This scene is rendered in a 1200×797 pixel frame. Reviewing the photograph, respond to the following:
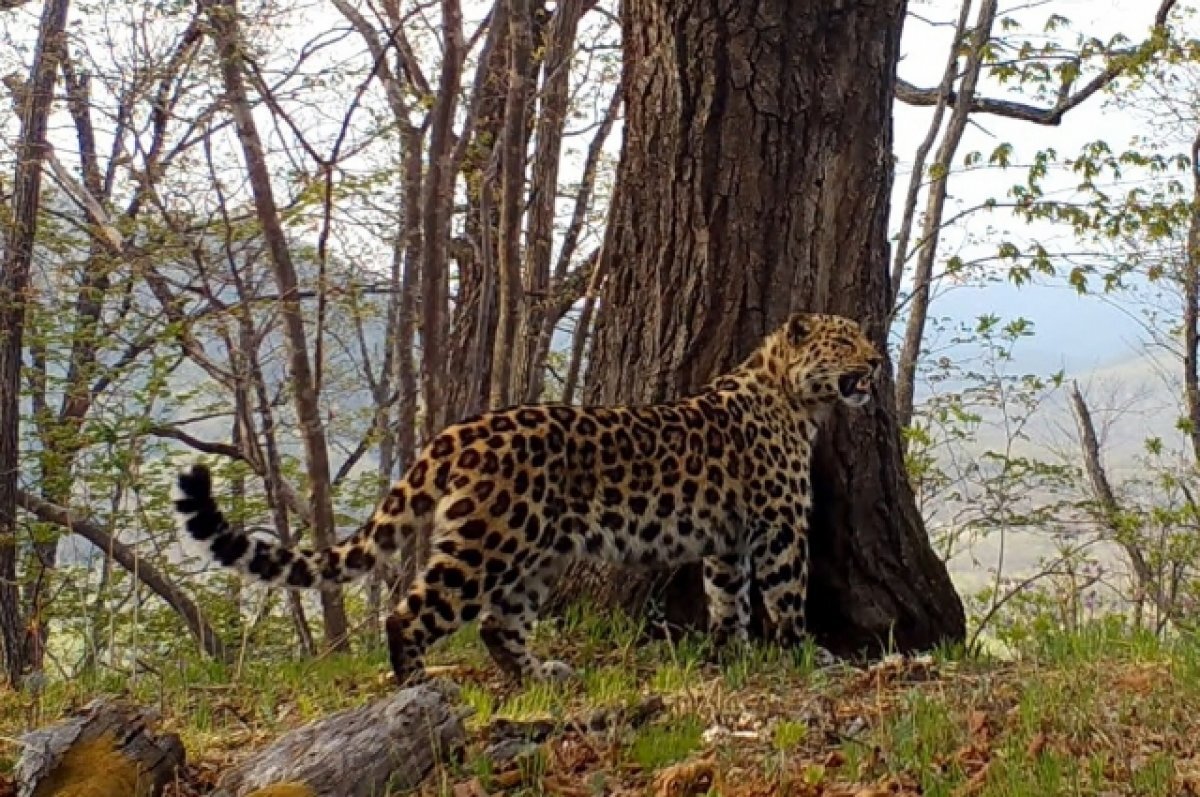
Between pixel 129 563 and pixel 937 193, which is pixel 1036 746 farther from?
pixel 937 193

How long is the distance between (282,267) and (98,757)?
8.68 meters

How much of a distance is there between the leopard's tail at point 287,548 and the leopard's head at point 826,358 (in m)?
2.10

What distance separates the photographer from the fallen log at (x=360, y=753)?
4012 millimetres

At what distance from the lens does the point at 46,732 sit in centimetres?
417

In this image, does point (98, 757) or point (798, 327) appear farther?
point (798, 327)

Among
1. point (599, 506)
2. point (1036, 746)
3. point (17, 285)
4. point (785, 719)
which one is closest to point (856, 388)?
point (599, 506)

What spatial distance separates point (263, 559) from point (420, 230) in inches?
264

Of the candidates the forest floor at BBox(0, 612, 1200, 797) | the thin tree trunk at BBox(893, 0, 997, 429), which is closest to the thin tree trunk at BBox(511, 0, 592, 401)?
the forest floor at BBox(0, 612, 1200, 797)

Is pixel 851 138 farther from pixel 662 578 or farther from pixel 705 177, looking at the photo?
pixel 662 578

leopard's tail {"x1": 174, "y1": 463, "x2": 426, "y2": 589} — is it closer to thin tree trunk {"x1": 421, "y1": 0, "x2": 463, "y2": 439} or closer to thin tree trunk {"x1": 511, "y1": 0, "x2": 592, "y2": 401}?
thin tree trunk {"x1": 511, "y1": 0, "x2": 592, "y2": 401}

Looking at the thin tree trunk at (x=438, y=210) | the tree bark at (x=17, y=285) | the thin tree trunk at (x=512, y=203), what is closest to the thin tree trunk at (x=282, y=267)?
the thin tree trunk at (x=438, y=210)

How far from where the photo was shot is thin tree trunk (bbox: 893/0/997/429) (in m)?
17.0

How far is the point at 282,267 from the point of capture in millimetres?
12406

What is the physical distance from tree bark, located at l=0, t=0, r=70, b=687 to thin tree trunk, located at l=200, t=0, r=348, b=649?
188 cm
